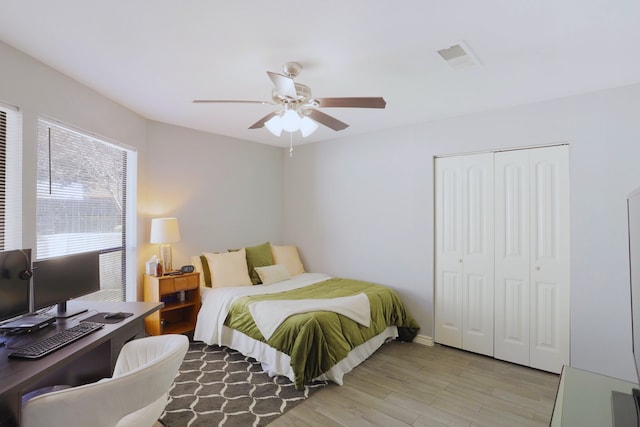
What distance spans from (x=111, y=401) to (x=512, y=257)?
340 centimetres

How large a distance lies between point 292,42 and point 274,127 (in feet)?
2.12

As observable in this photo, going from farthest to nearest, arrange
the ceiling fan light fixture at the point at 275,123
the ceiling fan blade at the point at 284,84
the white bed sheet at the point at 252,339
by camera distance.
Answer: the white bed sheet at the point at 252,339 < the ceiling fan light fixture at the point at 275,123 < the ceiling fan blade at the point at 284,84

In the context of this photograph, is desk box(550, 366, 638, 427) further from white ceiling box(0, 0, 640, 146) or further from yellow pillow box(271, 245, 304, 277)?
yellow pillow box(271, 245, 304, 277)

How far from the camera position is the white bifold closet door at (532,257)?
9.68ft

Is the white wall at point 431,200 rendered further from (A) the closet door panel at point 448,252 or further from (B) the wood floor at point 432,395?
(B) the wood floor at point 432,395

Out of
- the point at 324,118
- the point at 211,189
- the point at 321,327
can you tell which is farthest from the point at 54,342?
the point at 211,189

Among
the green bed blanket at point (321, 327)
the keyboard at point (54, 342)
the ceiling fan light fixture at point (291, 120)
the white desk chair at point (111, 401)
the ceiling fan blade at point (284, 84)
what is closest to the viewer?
the white desk chair at point (111, 401)

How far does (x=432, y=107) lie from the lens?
10.5 feet

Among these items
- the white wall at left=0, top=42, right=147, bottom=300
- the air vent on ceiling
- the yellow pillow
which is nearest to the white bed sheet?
the yellow pillow

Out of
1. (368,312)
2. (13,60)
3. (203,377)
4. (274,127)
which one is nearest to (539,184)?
(368,312)

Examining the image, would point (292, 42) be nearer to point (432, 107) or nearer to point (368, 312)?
point (432, 107)

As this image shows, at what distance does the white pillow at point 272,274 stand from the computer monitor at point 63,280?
1985 mm

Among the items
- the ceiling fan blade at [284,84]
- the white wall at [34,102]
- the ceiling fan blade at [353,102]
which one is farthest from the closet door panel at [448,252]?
the white wall at [34,102]

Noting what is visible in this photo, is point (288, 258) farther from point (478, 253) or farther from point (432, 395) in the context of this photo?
point (432, 395)
